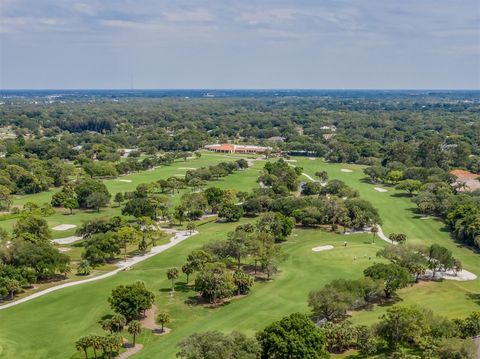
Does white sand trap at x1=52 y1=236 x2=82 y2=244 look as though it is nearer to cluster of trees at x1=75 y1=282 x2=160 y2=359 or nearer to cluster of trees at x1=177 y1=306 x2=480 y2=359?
cluster of trees at x1=75 y1=282 x2=160 y2=359

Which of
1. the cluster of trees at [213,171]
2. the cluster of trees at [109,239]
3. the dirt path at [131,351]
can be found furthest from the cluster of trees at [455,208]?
the dirt path at [131,351]

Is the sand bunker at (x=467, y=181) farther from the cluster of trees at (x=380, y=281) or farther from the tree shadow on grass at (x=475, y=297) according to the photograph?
the tree shadow on grass at (x=475, y=297)

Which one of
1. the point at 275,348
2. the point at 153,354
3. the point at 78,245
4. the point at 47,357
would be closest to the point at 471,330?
the point at 275,348

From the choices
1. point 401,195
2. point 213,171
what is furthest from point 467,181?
point 213,171

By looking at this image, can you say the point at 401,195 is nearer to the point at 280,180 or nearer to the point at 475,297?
the point at 280,180

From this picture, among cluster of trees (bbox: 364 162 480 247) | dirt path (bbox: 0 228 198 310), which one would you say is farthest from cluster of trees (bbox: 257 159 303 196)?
dirt path (bbox: 0 228 198 310)

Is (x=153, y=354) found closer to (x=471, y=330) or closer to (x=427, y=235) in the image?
(x=471, y=330)
